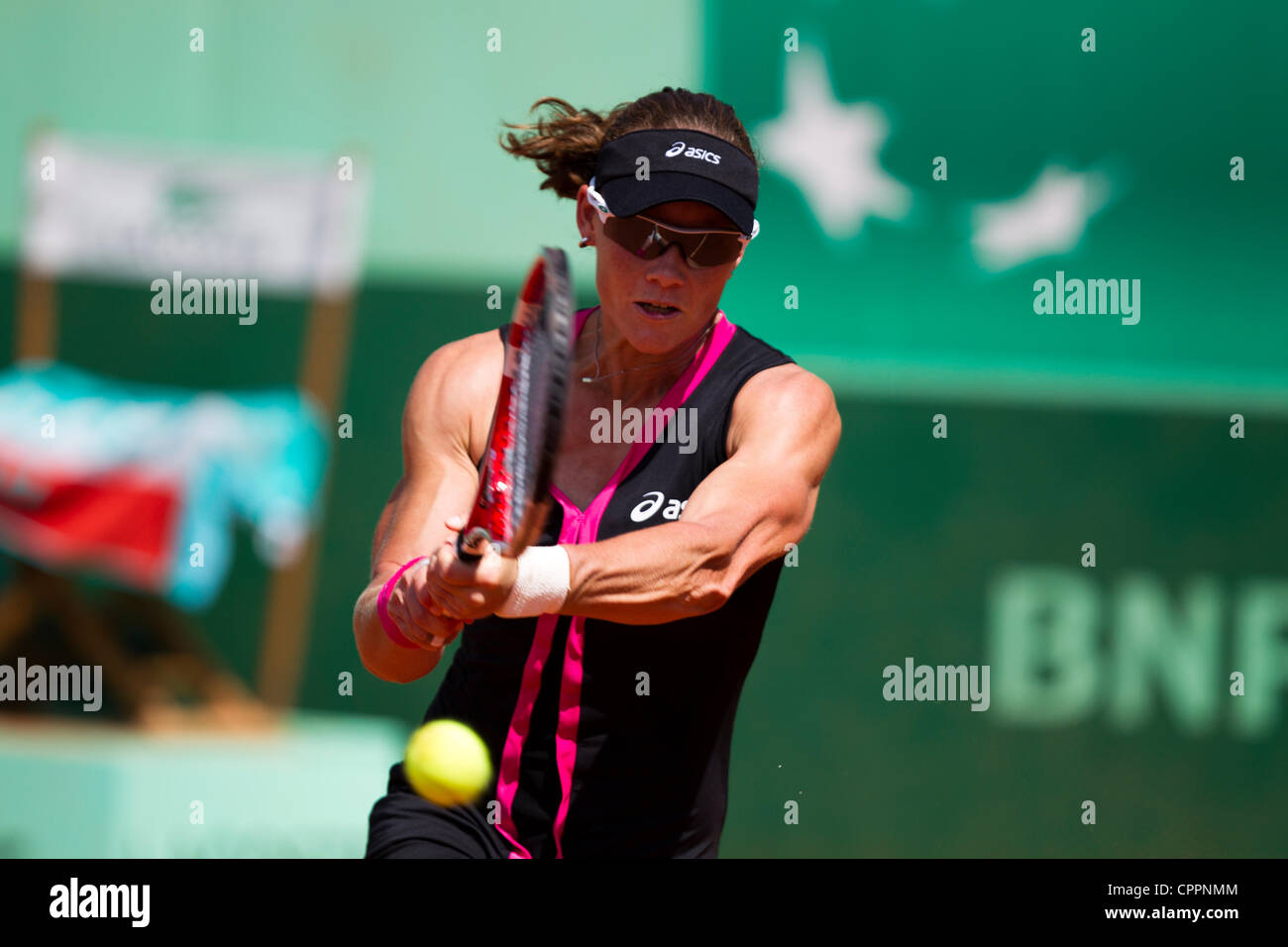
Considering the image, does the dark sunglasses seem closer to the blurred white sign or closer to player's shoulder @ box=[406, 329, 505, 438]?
player's shoulder @ box=[406, 329, 505, 438]

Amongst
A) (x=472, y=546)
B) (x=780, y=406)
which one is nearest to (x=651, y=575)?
(x=472, y=546)

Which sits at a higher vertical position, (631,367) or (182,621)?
(631,367)

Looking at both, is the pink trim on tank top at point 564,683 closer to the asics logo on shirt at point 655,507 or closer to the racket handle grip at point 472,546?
the asics logo on shirt at point 655,507

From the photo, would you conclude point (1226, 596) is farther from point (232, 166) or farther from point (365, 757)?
point (232, 166)

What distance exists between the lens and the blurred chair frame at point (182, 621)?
19.9 feet

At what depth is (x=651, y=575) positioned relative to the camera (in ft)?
8.52

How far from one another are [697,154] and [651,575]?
31.8 inches

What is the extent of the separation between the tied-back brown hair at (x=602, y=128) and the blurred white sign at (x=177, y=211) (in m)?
3.10

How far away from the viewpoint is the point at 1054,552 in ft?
20.8

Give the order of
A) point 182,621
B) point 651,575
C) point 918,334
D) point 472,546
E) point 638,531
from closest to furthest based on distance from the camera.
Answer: point 472,546, point 651,575, point 638,531, point 182,621, point 918,334

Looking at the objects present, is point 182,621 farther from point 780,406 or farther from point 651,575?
point 651,575
